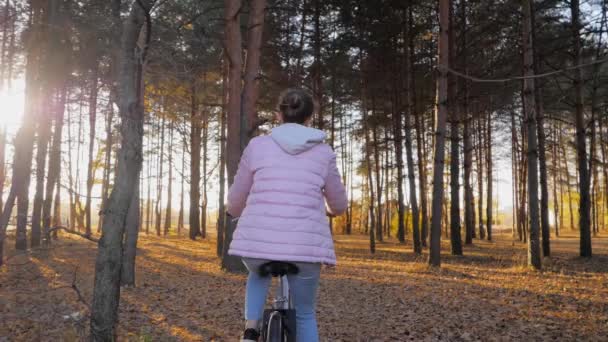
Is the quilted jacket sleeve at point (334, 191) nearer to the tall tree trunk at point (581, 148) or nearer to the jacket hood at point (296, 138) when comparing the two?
the jacket hood at point (296, 138)

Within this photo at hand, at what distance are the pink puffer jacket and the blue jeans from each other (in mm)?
131

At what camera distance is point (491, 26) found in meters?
15.5

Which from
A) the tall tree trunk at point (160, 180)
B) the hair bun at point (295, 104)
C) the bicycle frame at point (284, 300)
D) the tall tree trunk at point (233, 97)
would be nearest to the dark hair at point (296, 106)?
the hair bun at point (295, 104)

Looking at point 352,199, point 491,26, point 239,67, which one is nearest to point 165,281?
point 239,67

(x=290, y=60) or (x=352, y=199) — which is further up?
(x=290, y=60)

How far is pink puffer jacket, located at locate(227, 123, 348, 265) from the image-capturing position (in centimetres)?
260

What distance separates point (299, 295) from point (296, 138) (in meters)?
0.96

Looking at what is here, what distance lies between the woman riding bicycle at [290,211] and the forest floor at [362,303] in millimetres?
2333

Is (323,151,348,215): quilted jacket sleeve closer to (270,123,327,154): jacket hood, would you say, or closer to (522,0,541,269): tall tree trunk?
(270,123,327,154): jacket hood

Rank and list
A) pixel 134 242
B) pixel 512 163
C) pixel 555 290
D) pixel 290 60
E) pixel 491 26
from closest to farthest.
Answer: pixel 555 290 < pixel 134 242 < pixel 491 26 < pixel 290 60 < pixel 512 163

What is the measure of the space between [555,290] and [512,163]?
25.3m

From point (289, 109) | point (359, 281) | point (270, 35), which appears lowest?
point (359, 281)

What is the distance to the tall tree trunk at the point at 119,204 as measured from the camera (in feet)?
12.7

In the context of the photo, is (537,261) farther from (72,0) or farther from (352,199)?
(352,199)
